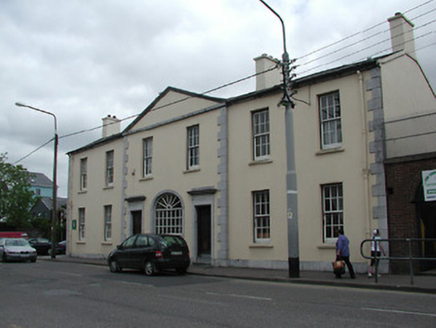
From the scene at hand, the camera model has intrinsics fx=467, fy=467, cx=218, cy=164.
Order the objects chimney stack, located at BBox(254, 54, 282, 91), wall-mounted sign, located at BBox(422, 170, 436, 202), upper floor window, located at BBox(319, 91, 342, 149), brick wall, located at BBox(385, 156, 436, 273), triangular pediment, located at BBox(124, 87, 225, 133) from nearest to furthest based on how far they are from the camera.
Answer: wall-mounted sign, located at BBox(422, 170, 436, 202)
brick wall, located at BBox(385, 156, 436, 273)
upper floor window, located at BBox(319, 91, 342, 149)
chimney stack, located at BBox(254, 54, 282, 91)
triangular pediment, located at BBox(124, 87, 225, 133)

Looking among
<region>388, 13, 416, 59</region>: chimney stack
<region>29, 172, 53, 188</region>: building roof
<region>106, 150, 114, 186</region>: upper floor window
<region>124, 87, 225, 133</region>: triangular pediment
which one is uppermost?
<region>29, 172, 53, 188</region>: building roof

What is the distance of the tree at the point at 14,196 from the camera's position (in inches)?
1816

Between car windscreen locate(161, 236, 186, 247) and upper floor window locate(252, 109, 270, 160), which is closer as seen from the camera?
car windscreen locate(161, 236, 186, 247)

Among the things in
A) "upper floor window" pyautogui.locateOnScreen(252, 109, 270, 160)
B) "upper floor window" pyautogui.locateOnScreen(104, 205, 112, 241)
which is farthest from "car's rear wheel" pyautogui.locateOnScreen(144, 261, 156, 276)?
"upper floor window" pyautogui.locateOnScreen(104, 205, 112, 241)

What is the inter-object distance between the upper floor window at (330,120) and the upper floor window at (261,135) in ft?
8.15

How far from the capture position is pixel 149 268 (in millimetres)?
16359

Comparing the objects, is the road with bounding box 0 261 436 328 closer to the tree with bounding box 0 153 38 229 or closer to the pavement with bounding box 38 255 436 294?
the pavement with bounding box 38 255 436 294

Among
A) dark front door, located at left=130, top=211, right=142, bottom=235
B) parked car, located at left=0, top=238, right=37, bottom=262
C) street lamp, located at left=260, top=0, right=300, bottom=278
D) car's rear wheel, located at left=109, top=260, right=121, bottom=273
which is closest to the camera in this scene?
street lamp, located at left=260, top=0, right=300, bottom=278

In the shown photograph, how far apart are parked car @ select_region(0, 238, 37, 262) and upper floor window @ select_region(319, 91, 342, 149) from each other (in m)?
17.4

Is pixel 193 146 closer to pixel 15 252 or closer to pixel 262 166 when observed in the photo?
pixel 262 166

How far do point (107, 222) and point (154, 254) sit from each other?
11329 millimetres

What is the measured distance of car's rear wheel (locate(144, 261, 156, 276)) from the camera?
53.2 ft

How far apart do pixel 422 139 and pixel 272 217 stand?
600 cm

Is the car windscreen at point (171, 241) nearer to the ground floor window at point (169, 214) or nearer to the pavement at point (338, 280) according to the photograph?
the pavement at point (338, 280)
